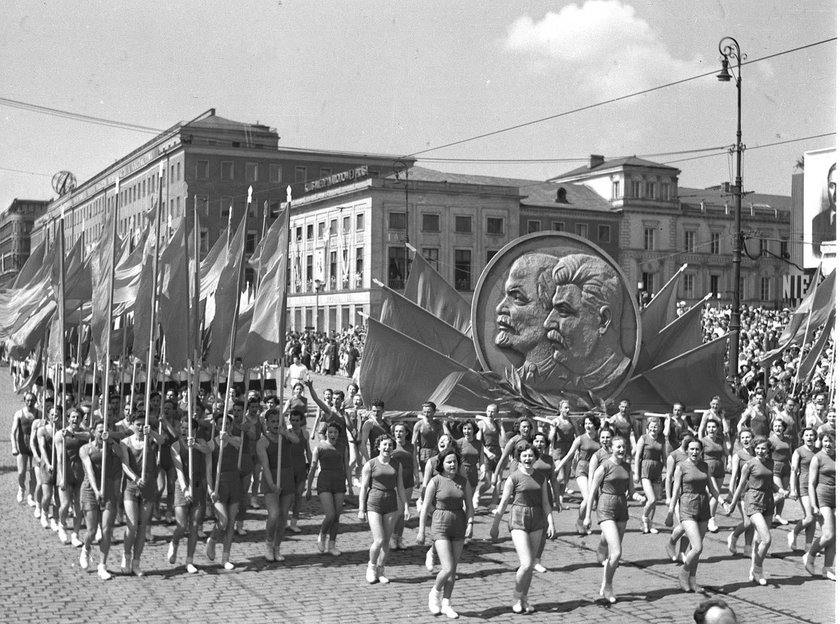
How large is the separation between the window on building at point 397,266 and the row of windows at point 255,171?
372 inches

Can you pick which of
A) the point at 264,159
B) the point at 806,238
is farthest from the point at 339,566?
the point at 264,159

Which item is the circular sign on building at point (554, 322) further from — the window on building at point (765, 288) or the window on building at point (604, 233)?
the window on building at point (765, 288)

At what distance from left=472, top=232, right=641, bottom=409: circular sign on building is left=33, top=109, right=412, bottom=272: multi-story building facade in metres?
36.7

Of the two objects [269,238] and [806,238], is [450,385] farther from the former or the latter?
[806,238]

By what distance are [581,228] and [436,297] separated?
164 ft

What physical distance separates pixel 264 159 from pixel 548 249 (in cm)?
4821

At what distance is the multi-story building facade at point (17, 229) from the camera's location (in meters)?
90.9

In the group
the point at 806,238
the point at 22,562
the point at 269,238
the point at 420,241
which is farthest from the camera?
the point at 420,241

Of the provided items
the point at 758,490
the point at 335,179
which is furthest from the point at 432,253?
the point at 758,490

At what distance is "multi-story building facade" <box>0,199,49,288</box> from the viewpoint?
9094 centimetres

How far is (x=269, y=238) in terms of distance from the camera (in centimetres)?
1634

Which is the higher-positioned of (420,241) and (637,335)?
(420,241)

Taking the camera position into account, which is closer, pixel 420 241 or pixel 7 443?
pixel 7 443

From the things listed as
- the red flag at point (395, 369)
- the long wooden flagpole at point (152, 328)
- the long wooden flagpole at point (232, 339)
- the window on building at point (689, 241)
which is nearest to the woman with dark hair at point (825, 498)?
the long wooden flagpole at point (232, 339)
